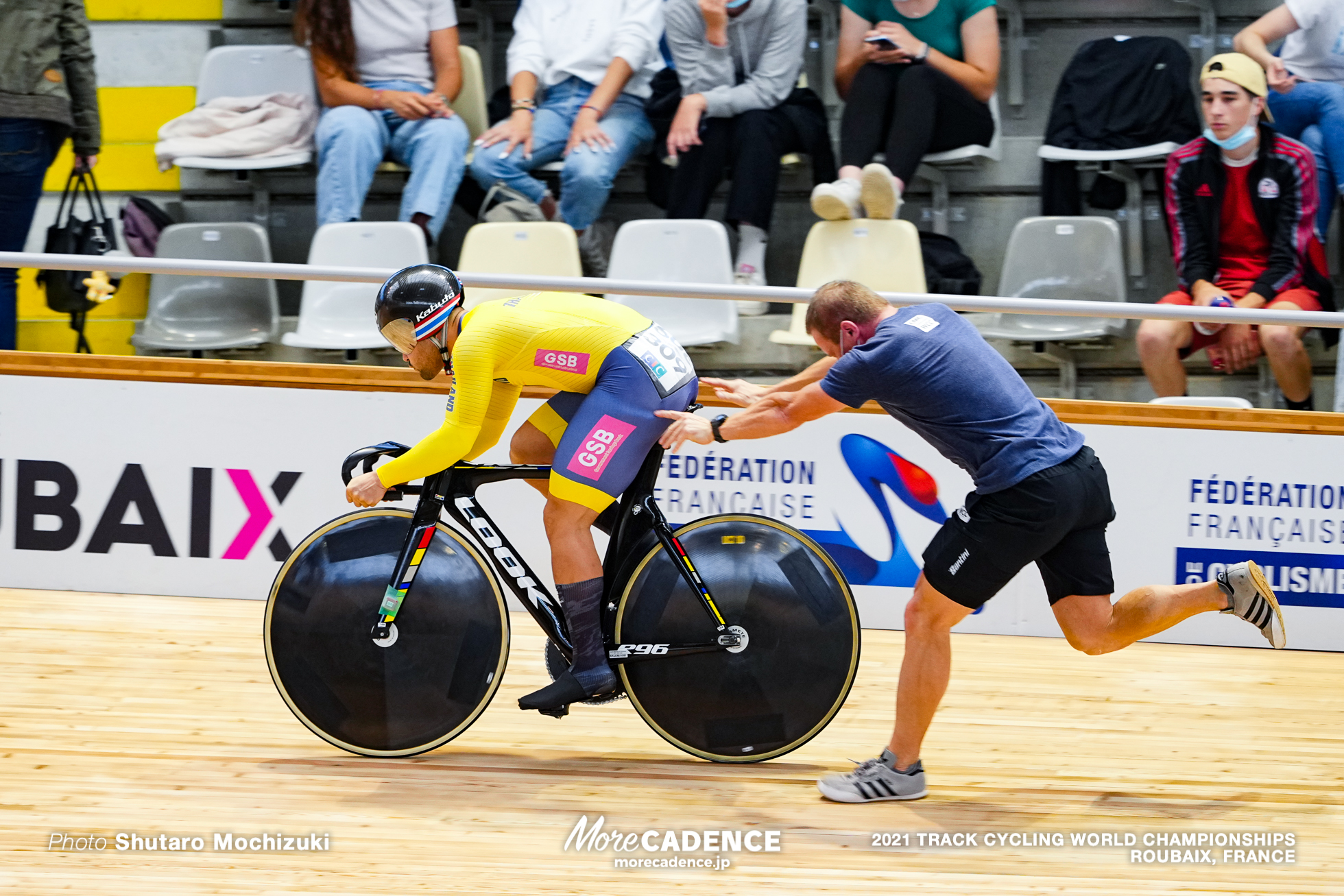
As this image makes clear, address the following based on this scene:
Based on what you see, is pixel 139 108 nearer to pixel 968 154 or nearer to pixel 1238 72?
pixel 968 154

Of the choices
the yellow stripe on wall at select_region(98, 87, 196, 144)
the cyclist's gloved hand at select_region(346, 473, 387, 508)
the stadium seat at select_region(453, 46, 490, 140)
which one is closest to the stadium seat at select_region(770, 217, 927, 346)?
the stadium seat at select_region(453, 46, 490, 140)

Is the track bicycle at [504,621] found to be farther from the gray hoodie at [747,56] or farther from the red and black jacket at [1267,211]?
the gray hoodie at [747,56]

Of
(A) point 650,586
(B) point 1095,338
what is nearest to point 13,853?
(A) point 650,586

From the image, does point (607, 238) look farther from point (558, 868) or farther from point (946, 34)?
point (558, 868)

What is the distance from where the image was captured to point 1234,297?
232 inches

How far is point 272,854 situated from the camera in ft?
10.4

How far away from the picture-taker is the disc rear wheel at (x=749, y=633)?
3.74m

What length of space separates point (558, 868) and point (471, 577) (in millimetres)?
925

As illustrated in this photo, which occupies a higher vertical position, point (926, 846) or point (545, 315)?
point (545, 315)

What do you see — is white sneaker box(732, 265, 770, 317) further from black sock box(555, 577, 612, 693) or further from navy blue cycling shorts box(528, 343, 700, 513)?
black sock box(555, 577, 612, 693)

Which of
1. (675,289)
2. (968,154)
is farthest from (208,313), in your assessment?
(968,154)

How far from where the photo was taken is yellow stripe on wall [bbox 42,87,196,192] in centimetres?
770

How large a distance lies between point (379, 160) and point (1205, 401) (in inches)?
160

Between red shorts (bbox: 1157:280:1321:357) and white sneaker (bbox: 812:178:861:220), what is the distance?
4.77 feet
